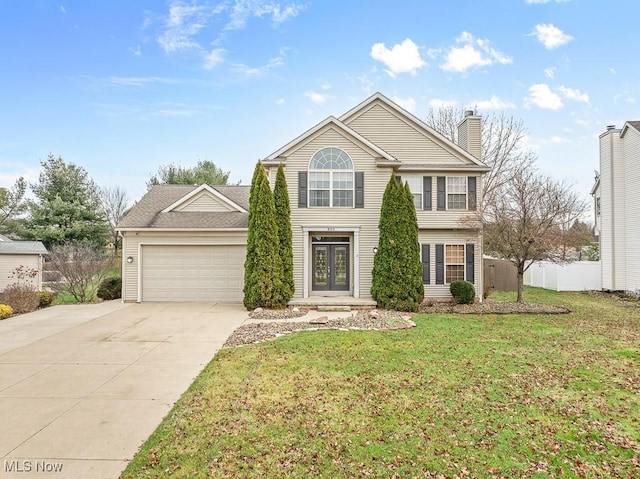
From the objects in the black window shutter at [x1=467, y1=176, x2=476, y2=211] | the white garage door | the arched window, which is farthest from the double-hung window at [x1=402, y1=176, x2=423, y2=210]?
the white garage door

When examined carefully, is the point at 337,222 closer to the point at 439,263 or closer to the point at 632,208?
the point at 439,263

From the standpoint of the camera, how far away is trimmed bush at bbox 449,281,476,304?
1431cm

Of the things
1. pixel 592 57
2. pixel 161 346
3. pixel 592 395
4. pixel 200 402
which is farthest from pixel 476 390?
pixel 592 57

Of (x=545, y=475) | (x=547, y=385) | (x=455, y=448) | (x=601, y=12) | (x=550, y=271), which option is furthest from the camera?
(x=550, y=271)

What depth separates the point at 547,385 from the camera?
6.01 meters

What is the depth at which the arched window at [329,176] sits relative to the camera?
1440 cm

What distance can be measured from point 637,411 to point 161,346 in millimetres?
8533

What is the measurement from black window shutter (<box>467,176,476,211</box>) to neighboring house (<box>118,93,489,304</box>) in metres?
0.04

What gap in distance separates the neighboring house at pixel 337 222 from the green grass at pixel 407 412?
20.7 feet

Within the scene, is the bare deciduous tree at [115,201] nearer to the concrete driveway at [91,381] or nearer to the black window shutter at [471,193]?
the concrete driveway at [91,381]

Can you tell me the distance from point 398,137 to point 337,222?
4707 millimetres

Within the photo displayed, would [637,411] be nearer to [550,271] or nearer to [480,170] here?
[480,170]

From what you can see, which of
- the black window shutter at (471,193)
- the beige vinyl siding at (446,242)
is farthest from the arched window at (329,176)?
the black window shutter at (471,193)

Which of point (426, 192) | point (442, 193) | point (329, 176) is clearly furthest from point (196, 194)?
point (442, 193)
